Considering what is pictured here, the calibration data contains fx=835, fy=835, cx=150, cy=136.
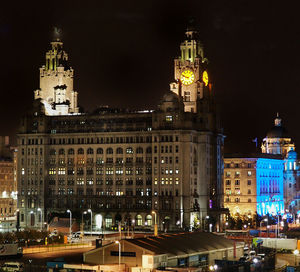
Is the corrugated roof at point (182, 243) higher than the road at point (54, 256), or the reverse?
the corrugated roof at point (182, 243)

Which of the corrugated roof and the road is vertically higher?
the corrugated roof

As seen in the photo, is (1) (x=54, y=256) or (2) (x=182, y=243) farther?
(1) (x=54, y=256)

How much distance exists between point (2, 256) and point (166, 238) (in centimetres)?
2929

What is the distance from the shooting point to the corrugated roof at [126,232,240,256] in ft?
457

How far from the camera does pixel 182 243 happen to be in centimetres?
14862

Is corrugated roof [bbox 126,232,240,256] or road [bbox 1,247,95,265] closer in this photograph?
corrugated roof [bbox 126,232,240,256]

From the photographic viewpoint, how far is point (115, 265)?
435ft

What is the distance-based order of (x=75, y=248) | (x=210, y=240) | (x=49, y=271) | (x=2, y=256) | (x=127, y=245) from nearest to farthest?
(x=49, y=271)
(x=127, y=245)
(x=2, y=256)
(x=210, y=240)
(x=75, y=248)

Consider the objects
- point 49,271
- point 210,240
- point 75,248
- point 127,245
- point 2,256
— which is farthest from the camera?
point 75,248

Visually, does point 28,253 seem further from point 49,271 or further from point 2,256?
point 49,271

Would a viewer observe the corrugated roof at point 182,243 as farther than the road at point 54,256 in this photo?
No

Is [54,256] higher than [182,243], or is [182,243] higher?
[182,243]

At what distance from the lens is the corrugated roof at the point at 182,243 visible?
139 meters

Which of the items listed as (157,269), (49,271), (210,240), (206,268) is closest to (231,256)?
(210,240)
